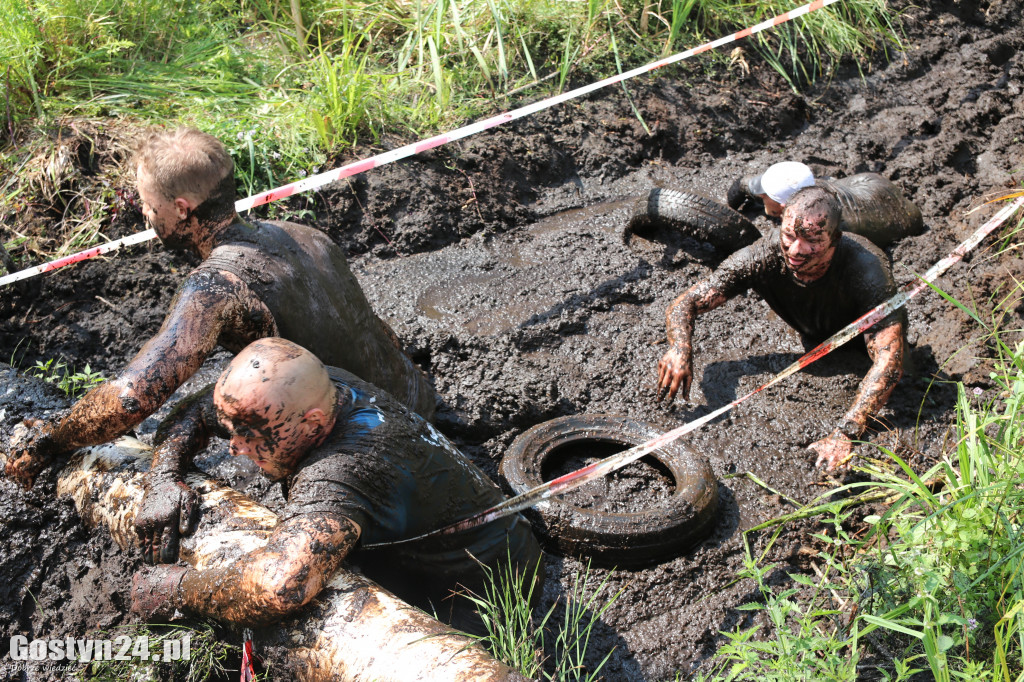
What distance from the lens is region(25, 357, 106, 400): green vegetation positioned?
14.0ft

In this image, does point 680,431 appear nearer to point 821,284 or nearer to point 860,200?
point 821,284

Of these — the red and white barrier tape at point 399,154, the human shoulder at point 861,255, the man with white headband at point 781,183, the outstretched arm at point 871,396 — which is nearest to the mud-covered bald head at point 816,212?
the human shoulder at point 861,255

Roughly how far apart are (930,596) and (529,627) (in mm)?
1367

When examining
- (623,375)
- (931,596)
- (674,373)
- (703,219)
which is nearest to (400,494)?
(931,596)

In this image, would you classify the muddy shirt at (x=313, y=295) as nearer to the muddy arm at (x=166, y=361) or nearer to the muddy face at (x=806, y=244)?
the muddy arm at (x=166, y=361)

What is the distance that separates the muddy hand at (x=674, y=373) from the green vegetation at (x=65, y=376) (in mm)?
2989

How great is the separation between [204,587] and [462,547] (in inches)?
34.7

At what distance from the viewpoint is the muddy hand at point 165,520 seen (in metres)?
2.57

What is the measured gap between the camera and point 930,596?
96.0 inches

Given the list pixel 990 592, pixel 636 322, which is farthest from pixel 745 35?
pixel 990 592

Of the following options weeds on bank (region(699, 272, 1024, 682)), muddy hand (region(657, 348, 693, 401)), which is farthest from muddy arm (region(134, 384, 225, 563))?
muddy hand (region(657, 348, 693, 401))

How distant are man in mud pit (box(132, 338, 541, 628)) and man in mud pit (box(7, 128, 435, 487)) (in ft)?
0.70

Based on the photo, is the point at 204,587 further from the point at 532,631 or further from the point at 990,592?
the point at 990,592

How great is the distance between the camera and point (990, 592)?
2562 mm
